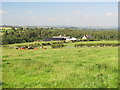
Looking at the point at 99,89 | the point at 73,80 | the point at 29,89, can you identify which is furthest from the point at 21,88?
the point at 99,89

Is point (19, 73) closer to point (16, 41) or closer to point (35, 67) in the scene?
point (35, 67)

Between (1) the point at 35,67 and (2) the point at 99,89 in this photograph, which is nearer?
(2) the point at 99,89

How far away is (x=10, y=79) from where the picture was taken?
10.3 metres

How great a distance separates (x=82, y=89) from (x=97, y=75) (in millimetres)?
2783

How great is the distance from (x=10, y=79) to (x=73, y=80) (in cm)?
369

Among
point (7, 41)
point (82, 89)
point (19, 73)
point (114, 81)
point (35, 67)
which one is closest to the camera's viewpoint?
point (82, 89)

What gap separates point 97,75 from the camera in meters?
10.8

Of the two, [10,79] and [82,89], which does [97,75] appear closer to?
[82,89]

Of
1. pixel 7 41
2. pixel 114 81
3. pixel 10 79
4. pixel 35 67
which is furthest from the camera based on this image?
pixel 7 41

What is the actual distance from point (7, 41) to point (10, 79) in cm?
7666

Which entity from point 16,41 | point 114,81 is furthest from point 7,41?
point 114,81

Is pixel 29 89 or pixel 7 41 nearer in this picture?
pixel 29 89

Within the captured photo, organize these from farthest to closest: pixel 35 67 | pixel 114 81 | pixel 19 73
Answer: pixel 35 67 < pixel 19 73 < pixel 114 81

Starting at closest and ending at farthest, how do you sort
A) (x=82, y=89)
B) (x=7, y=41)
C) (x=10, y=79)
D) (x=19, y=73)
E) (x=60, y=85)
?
(x=82, y=89) < (x=60, y=85) < (x=10, y=79) < (x=19, y=73) < (x=7, y=41)
